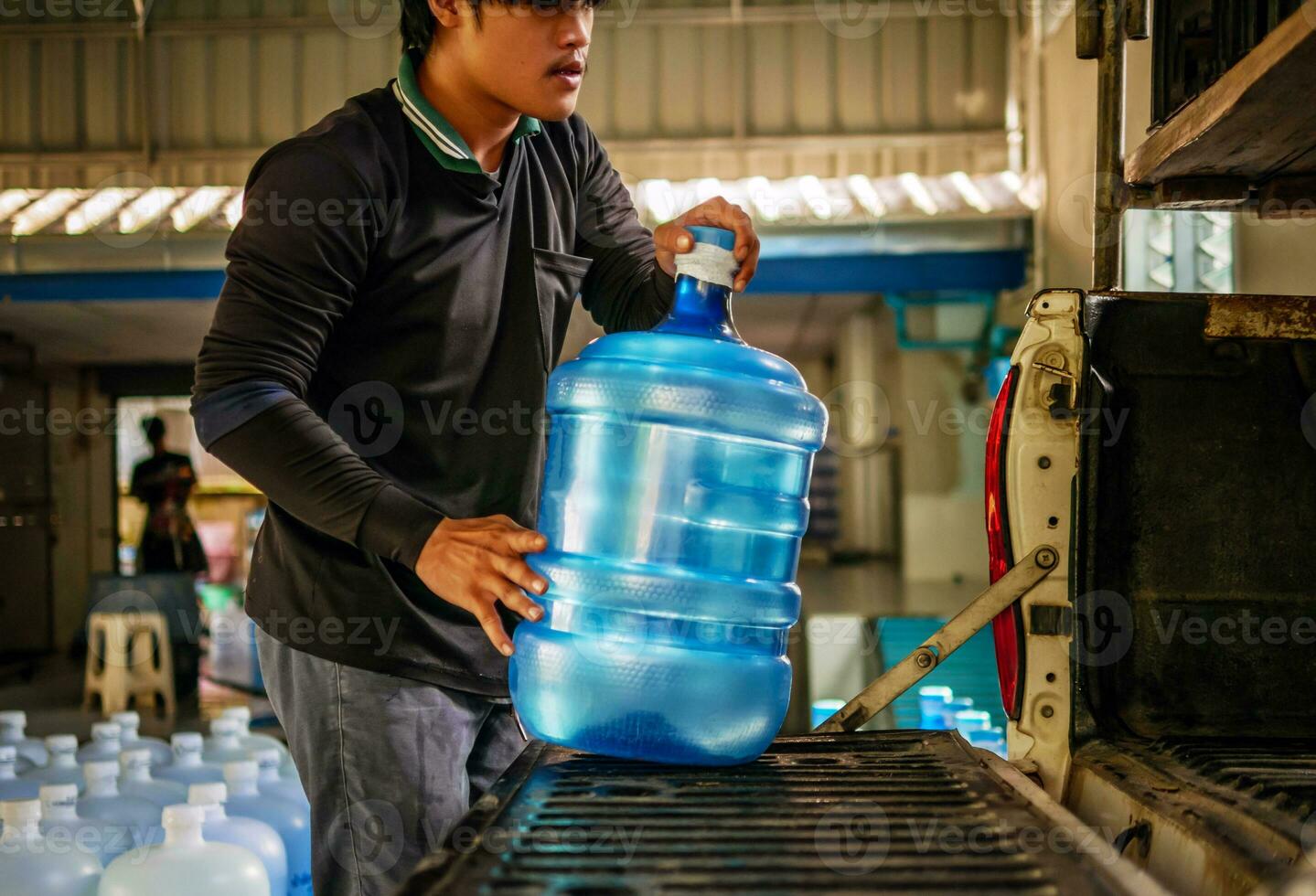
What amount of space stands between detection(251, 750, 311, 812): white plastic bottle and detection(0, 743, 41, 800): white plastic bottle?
1.92 ft

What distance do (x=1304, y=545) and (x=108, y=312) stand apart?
984 centimetres

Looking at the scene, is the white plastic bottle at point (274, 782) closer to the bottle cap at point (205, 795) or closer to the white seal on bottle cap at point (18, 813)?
the bottle cap at point (205, 795)

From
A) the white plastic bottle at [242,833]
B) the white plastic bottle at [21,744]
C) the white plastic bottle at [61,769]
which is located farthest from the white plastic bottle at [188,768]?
the white plastic bottle at [242,833]

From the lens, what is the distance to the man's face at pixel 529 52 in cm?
162

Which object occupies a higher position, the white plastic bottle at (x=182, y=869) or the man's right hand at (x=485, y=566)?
the man's right hand at (x=485, y=566)

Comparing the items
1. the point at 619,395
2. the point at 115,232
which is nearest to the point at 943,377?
the point at 115,232

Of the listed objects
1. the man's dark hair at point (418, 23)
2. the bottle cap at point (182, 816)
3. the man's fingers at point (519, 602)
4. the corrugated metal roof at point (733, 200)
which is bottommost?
the bottle cap at point (182, 816)

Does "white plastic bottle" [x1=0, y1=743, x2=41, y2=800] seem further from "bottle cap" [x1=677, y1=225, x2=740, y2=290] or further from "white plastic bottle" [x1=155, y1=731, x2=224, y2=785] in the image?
"bottle cap" [x1=677, y1=225, x2=740, y2=290]

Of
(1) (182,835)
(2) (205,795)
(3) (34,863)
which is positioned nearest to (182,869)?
(1) (182,835)

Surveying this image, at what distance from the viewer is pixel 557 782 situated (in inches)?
59.1

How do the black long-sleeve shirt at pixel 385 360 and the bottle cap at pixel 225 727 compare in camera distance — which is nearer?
the black long-sleeve shirt at pixel 385 360

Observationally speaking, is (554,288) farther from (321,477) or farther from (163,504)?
(163,504)

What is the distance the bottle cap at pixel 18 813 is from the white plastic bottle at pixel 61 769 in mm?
771

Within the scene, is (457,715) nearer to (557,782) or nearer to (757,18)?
(557,782)
